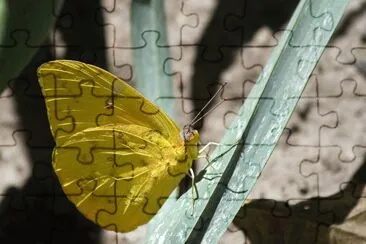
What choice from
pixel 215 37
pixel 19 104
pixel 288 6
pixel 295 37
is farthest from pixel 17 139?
pixel 295 37

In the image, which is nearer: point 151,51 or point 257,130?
point 257,130

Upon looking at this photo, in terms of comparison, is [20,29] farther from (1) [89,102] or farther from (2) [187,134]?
(2) [187,134]

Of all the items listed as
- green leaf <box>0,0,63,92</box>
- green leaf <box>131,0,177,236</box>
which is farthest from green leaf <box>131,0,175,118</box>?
green leaf <box>0,0,63,92</box>

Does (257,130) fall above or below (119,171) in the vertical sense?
above
